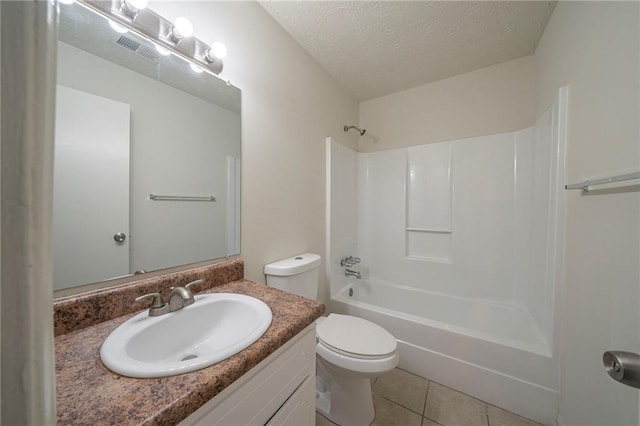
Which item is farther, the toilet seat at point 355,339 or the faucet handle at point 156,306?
the toilet seat at point 355,339

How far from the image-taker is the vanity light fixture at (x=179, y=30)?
0.85 metres

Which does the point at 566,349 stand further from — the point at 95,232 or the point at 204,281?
the point at 95,232

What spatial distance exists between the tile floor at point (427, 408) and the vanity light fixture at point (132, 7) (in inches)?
81.2

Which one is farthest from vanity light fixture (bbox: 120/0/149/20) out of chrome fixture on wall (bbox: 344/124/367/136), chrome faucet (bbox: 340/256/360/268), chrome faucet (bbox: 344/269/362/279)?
chrome faucet (bbox: 344/269/362/279)

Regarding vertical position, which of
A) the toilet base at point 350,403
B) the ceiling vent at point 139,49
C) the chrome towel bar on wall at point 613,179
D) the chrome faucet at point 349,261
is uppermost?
the ceiling vent at point 139,49

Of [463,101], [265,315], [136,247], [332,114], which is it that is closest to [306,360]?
[265,315]

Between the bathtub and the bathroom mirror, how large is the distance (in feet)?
4.39

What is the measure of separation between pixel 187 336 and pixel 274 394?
14.8 inches

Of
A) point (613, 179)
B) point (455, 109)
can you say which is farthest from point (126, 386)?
point (455, 109)

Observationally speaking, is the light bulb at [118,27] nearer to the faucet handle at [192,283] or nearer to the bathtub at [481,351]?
the faucet handle at [192,283]

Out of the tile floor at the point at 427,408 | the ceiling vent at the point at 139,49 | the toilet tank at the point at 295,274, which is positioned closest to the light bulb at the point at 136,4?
the ceiling vent at the point at 139,49

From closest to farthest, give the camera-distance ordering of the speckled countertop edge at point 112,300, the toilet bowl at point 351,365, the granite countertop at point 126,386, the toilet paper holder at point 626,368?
the granite countertop at point 126,386
the toilet paper holder at point 626,368
the speckled countertop edge at point 112,300
the toilet bowl at point 351,365

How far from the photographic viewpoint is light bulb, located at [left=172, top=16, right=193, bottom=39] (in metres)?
0.85

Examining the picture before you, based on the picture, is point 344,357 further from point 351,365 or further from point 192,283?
point 192,283
